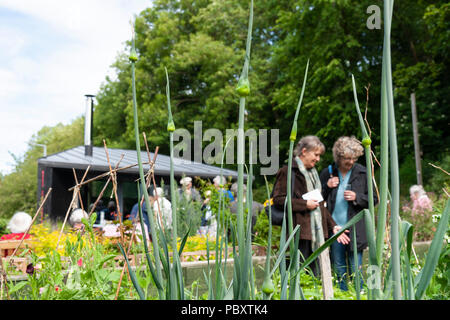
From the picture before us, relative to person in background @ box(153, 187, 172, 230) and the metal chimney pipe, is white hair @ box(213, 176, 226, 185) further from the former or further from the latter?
the metal chimney pipe

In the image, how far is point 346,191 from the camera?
3182 millimetres

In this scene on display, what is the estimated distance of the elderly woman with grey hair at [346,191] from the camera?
318 centimetres

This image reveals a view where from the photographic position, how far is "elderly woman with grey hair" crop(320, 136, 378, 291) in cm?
318

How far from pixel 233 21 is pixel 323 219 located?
1703cm

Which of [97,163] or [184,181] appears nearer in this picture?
[184,181]

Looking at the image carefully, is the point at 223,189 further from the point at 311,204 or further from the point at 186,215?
the point at 186,215

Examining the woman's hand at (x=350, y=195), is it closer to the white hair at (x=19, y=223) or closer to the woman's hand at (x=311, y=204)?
the woman's hand at (x=311, y=204)

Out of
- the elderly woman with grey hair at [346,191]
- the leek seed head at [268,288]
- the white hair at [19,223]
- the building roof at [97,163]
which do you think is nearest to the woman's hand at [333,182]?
the elderly woman with grey hair at [346,191]

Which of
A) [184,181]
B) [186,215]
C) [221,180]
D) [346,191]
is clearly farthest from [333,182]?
[221,180]

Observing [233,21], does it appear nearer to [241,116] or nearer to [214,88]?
[214,88]

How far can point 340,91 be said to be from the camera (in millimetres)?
12219

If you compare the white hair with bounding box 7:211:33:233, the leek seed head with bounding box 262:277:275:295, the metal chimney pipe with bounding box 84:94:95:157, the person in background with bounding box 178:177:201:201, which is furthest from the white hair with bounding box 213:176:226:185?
the metal chimney pipe with bounding box 84:94:95:157
